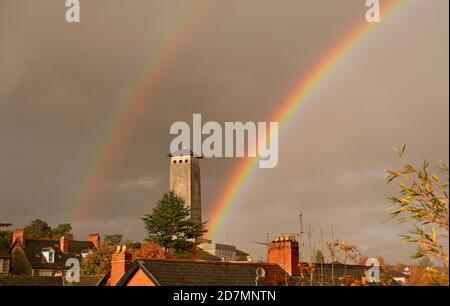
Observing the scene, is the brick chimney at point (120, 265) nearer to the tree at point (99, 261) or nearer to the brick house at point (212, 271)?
the brick house at point (212, 271)

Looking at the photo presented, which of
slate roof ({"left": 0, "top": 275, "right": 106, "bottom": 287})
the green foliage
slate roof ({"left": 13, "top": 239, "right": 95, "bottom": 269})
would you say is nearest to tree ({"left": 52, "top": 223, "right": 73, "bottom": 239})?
the green foliage

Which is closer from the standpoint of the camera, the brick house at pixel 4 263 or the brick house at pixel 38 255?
the brick house at pixel 4 263

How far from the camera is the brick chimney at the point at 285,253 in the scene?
31328 mm

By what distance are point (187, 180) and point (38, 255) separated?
5223 centimetres

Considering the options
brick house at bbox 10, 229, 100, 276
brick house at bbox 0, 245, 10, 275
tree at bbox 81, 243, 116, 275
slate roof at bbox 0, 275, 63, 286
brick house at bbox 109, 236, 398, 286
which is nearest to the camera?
brick house at bbox 109, 236, 398, 286

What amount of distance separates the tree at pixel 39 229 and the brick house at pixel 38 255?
39.1 metres

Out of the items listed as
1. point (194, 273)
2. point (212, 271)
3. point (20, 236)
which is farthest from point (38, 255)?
point (194, 273)

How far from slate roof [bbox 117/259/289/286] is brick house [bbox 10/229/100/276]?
48564 millimetres

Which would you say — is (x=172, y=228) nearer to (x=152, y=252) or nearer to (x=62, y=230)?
(x=152, y=252)

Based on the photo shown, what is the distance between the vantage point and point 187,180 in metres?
124

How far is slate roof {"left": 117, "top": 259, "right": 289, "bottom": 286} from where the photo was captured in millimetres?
25562

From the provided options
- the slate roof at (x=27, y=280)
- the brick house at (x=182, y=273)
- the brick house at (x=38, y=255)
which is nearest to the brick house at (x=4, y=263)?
the brick house at (x=38, y=255)

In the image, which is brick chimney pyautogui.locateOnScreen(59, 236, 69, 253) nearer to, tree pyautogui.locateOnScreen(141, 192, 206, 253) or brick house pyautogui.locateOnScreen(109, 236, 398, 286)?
tree pyautogui.locateOnScreen(141, 192, 206, 253)
